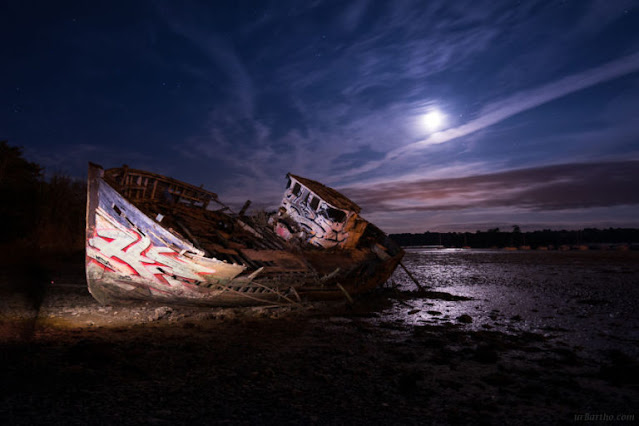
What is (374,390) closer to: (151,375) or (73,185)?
(151,375)

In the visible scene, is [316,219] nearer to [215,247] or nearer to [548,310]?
[215,247]

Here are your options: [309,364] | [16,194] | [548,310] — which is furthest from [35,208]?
[548,310]

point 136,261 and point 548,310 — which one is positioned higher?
→ point 136,261

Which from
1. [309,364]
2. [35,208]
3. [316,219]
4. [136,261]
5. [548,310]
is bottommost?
→ [548,310]

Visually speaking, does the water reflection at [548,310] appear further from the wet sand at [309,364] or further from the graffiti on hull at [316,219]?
the graffiti on hull at [316,219]

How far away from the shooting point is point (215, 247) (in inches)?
359

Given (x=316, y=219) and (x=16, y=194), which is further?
(x=16, y=194)

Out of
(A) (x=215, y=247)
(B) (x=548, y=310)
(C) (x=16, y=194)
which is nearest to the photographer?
(A) (x=215, y=247)

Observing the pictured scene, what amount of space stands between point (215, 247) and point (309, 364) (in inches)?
187

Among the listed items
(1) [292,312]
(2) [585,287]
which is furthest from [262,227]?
(2) [585,287]

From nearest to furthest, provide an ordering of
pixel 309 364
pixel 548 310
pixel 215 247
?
pixel 309 364 < pixel 215 247 < pixel 548 310

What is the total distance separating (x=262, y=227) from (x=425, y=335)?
7.01 m

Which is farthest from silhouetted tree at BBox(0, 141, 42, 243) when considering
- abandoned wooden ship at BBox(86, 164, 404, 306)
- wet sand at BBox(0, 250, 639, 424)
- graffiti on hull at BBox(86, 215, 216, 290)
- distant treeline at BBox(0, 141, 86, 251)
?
graffiti on hull at BBox(86, 215, 216, 290)

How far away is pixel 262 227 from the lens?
12.4 m
